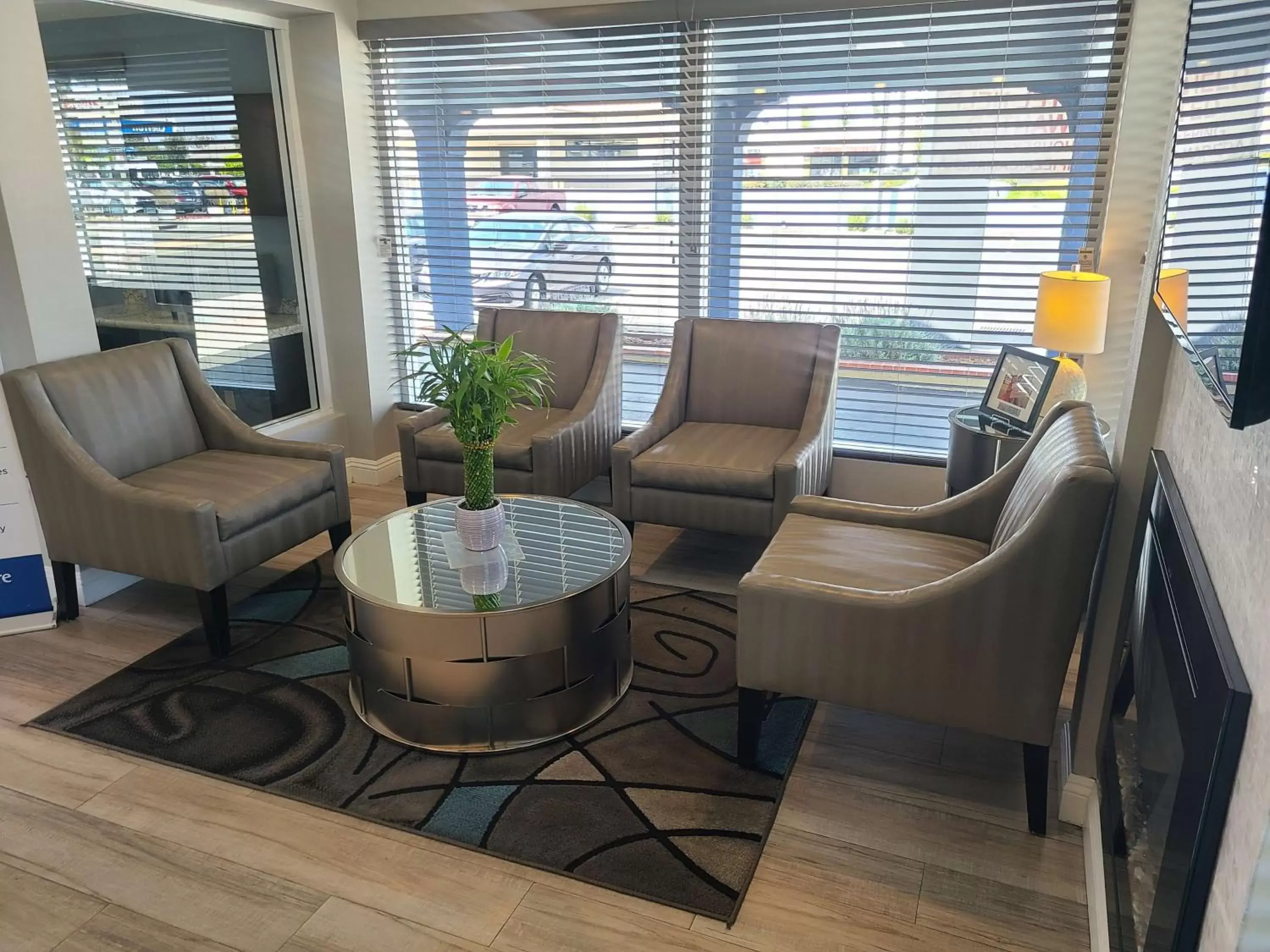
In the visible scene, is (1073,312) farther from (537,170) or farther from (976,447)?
(537,170)

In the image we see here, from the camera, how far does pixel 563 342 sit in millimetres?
4352

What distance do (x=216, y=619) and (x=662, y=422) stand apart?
1.86m

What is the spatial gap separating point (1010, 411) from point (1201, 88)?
2173 millimetres

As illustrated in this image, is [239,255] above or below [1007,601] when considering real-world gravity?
above

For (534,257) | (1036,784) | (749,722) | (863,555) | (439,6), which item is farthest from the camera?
(534,257)

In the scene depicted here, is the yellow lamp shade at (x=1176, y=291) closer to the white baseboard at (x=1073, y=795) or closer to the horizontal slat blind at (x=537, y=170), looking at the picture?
the white baseboard at (x=1073, y=795)

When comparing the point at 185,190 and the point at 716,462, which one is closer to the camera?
the point at 716,462

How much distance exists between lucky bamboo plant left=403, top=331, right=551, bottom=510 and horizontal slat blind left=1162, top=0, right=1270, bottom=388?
1.72m

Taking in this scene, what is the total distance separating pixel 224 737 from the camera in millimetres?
2709

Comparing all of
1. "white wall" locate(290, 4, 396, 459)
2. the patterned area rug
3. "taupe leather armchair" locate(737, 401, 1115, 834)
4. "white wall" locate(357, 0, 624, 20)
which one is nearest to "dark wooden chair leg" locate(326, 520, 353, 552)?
the patterned area rug

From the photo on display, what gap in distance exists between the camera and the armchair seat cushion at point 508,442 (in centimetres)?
389

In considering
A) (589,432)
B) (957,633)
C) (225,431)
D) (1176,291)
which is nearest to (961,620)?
(957,633)

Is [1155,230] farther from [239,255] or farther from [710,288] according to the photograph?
[239,255]

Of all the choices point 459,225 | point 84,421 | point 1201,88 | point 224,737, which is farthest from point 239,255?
point 1201,88
